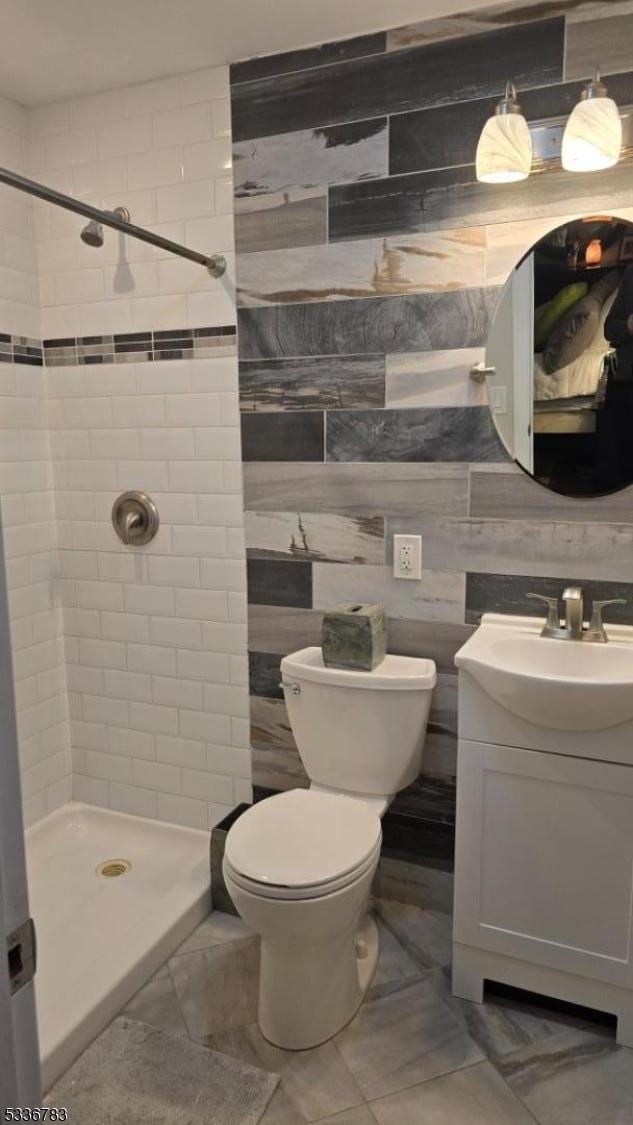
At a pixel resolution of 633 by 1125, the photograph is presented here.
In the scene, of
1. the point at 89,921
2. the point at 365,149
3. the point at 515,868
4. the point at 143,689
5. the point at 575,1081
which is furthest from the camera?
the point at 143,689

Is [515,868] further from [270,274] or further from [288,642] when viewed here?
[270,274]

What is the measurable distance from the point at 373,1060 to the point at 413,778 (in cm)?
69

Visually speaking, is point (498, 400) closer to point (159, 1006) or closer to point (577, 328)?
point (577, 328)

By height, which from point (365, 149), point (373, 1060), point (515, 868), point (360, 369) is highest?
point (365, 149)

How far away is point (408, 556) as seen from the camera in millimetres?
2209

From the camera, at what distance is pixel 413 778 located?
2168mm

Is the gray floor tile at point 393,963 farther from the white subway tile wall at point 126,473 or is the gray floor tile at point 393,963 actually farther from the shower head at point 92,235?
the shower head at point 92,235

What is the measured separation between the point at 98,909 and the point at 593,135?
2.47 meters

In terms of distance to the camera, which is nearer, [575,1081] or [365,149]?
[575,1081]

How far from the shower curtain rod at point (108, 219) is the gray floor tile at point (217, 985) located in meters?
2.01

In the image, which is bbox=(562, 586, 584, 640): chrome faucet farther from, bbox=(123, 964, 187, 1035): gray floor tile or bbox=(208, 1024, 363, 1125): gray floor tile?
bbox=(123, 964, 187, 1035): gray floor tile

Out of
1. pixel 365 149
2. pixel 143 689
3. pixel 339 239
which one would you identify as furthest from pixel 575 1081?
pixel 365 149

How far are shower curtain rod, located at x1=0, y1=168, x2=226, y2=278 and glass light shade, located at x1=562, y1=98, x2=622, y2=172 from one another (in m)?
1.03

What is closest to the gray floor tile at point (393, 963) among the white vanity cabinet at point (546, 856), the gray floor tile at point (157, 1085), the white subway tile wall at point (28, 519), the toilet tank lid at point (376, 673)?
the white vanity cabinet at point (546, 856)
